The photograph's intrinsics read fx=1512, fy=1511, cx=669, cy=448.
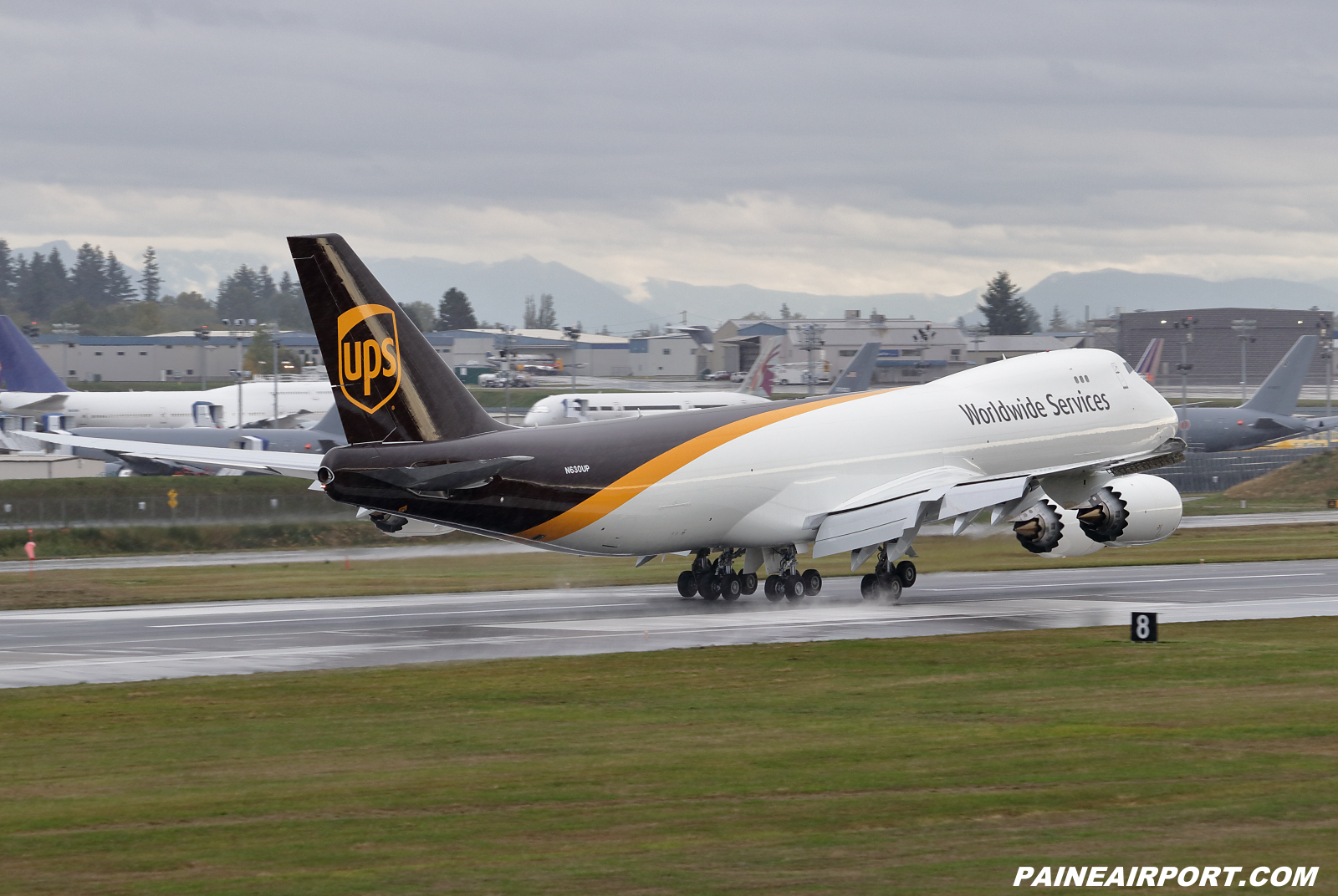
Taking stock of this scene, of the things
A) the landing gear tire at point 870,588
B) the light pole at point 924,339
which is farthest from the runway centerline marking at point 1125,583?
the light pole at point 924,339

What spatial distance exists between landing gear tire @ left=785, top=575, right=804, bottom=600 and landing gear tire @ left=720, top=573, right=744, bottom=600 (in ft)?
4.17

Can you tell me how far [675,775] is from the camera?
57.7 feet

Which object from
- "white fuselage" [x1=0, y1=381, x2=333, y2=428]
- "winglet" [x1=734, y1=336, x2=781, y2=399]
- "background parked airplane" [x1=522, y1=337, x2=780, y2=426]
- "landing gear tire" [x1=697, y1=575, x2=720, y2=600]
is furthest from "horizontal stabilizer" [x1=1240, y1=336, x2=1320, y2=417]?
"landing gear tire" [x1=697, y1=575, x2=720, y2=600]

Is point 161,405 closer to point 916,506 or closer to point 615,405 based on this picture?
point 615,405

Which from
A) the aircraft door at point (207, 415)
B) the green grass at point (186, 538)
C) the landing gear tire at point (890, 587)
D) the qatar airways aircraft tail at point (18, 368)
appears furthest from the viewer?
the aircraft door at point (207, 415)

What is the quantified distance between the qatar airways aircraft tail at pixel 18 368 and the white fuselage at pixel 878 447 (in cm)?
7991

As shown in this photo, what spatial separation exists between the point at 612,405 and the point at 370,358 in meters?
80.1

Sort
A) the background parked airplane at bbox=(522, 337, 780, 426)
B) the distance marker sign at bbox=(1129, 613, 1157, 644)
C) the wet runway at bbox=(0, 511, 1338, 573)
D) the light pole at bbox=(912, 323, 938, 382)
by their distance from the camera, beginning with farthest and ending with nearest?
the light pole at bbox=(912, 323, 938, 382) → the background parked airplane at bbox=(522, 337, 780, 426) → the wet runway at bbox=(0, 511, 1338, 573) → the distance marker sign at bbox=(1129, 613, 1157, 644)

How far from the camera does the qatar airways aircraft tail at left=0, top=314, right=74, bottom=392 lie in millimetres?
104312

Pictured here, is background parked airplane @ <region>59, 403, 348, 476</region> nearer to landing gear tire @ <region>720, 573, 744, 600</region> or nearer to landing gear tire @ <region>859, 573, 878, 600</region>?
landing gear tire @ <region>720, 573, 744, 600</region>

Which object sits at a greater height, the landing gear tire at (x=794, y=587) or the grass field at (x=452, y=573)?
the landing gear tire at (x=794, y=587)

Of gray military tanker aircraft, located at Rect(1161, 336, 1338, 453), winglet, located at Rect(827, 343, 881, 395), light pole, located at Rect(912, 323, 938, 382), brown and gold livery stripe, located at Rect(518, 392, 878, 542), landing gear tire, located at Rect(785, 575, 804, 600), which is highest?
light pole, located at Rect(912, 323, 938, 382)

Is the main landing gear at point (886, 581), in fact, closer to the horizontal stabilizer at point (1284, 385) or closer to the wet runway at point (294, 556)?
the wet runway at point (294, 556)
